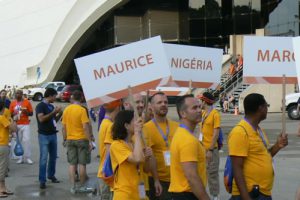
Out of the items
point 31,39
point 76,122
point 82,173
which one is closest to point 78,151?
point 82,173

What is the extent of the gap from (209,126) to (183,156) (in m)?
3.91

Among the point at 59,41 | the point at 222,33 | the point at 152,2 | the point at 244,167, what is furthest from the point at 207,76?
the point at 59,41

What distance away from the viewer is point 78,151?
9.94 meters

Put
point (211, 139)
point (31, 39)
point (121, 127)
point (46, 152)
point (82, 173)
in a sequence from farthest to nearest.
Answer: point (31, 39) < point (46, 152) < point (82, 173) < point (211, 139) < point (121, 127)

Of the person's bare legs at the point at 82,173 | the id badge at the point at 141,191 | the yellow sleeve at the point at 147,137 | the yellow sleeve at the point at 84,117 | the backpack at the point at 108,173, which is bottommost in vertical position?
the person's bare legs at the point at 82,173

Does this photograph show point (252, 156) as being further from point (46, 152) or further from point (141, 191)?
point (46, 152)

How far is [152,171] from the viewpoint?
19.5 feet

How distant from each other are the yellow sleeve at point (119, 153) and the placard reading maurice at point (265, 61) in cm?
190

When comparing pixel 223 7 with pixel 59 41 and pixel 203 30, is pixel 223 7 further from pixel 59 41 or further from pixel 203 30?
pixel 59 41

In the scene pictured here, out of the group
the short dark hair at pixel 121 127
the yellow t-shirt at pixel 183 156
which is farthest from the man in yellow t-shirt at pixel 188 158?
the short dark hair at pixel 121 127

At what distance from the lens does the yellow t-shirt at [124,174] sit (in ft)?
17.8

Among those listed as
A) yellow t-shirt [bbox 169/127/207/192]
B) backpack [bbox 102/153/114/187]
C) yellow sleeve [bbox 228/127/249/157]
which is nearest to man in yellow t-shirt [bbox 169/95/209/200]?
yellow t-shirt [bbox 169/127/207/192]

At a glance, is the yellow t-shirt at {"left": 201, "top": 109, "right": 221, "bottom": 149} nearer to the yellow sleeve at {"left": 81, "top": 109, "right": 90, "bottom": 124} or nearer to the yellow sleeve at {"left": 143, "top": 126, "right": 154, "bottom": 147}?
the yellow sleeve at {"left": 81, "top": 109, "right": 90, "bottom": 124}

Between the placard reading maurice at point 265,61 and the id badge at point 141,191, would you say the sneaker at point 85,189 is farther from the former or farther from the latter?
the id badge at point 141,191
